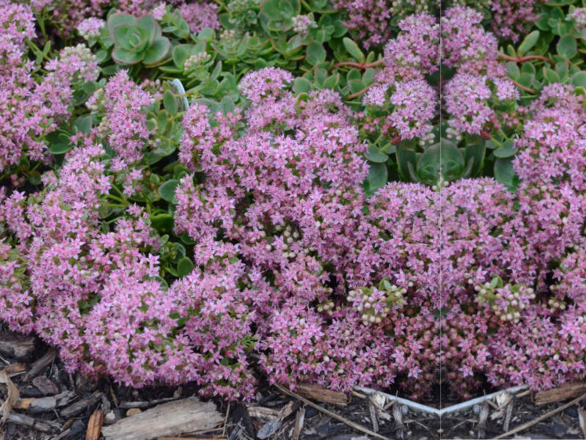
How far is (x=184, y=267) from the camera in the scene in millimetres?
2076

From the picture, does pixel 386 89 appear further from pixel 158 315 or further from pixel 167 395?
pixel 167 395

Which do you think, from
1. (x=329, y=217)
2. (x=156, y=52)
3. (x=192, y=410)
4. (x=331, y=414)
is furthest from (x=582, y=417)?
(x=156, y=52)

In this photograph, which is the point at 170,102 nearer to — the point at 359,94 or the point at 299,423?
the point at 359,94

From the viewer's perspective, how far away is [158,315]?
69.8 inches

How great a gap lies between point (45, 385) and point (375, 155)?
4.08 feet

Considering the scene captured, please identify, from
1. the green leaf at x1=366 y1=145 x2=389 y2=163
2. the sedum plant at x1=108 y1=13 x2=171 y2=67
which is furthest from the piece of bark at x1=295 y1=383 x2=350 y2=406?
the sedum plant at x1=108 y1=13 x2=171 y2=67

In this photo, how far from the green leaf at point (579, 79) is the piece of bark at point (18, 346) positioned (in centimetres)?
184

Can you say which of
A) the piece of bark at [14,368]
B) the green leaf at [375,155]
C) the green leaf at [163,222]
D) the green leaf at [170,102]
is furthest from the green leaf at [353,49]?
the piece of bark at [14,368]

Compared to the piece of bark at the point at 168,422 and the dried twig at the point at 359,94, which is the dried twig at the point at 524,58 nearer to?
the dried twig at the point at 359,94

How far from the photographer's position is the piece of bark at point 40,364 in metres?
2.14

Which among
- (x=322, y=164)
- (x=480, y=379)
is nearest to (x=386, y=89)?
(x=322, y=164)

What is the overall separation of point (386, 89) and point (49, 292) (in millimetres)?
1176

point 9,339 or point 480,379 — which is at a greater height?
point 480,379

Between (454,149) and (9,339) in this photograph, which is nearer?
(454,149)
